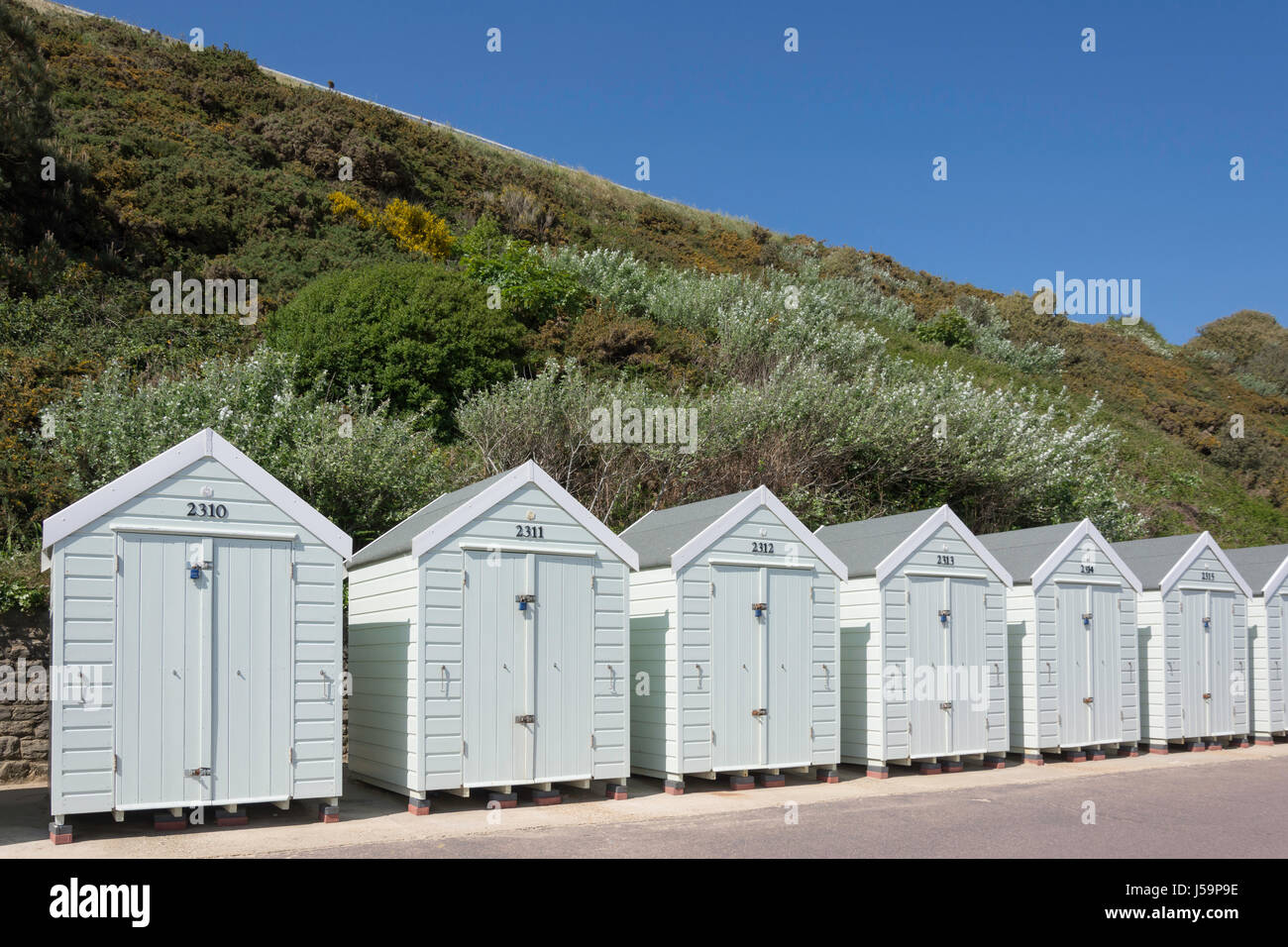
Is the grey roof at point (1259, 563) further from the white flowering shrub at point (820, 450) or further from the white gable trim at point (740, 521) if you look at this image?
the white gable trim at point (740, 521)

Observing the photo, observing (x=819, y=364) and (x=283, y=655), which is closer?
(x=283, y=655)

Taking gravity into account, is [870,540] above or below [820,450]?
below

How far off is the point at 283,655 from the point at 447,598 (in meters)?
1.61

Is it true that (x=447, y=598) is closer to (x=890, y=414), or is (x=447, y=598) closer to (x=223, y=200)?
(x=890, y=414)

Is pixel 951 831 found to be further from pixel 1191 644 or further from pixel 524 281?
pixel 524 281

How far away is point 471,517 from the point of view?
10727 mm

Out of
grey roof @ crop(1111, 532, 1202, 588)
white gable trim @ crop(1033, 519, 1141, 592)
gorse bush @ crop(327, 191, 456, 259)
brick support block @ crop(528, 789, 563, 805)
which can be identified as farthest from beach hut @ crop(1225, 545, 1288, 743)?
gorse bush @ crop(327, 191, 456, 259)

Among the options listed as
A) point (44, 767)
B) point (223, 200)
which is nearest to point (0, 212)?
point (223, 200)

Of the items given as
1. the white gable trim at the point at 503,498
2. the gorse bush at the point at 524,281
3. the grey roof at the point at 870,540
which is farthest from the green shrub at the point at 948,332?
the white gable trim at the point at 503,498

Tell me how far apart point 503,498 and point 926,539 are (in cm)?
581

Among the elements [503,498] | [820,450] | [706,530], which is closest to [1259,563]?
[820,450]

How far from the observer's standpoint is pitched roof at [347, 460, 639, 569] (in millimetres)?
10539
